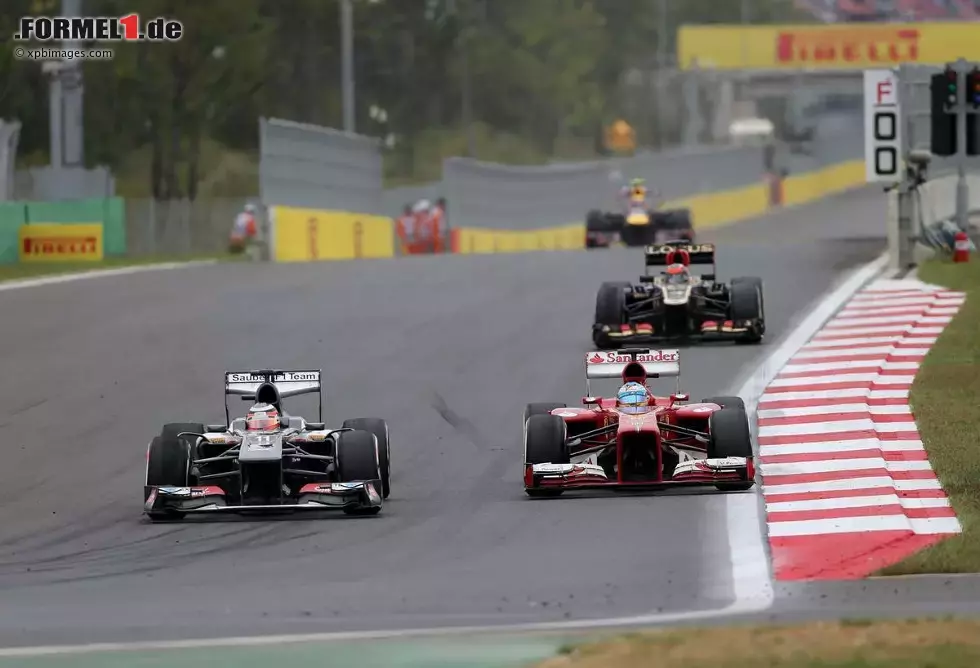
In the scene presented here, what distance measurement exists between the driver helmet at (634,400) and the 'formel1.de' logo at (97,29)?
1143 inches

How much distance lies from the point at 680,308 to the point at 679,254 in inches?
27.2

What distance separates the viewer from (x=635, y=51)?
371ft

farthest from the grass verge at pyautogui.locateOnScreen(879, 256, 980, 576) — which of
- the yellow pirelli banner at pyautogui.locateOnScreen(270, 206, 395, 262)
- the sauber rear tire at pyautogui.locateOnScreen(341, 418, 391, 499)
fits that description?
the yellow pirelli banner at pyautogui.locateOnScreen(270, 206, 395, 262)

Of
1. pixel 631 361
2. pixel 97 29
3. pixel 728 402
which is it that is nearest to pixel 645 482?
pixel 728 402

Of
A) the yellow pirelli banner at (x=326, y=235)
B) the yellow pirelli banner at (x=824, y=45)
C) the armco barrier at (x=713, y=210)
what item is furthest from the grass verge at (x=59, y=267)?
the yellow pirelli banner at (x=824, y=45)

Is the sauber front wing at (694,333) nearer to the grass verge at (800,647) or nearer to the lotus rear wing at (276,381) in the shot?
the lotus rear wing at (276,381)

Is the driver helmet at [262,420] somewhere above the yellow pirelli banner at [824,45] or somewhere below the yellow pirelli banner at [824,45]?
below

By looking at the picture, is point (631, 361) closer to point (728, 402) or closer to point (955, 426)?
point (728, 402)

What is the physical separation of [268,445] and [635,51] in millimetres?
101111

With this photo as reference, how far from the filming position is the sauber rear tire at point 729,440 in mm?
14141

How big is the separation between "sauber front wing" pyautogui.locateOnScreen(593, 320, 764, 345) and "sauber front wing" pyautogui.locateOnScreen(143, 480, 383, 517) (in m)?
9.09

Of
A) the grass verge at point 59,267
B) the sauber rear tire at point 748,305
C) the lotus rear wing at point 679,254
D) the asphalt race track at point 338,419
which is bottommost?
the asphalt race track at point 338,419

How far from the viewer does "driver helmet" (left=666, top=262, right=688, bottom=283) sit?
73.3 feet

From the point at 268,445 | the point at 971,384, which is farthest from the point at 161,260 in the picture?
the point at 268,445
